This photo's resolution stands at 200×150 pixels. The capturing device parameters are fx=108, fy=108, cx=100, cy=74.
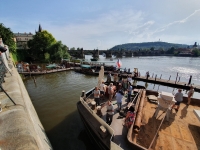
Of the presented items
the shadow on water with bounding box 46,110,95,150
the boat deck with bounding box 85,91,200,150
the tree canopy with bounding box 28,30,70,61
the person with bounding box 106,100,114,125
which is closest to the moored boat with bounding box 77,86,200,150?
the boat deck with bounding box 85,91,200,150

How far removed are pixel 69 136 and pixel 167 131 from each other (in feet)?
23.6

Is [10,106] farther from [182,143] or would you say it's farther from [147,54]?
[147,54]

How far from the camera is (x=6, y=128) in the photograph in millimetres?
4660

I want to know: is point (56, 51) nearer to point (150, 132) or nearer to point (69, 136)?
point (69, 136)

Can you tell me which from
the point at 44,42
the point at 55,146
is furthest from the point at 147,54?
the point at 55,146

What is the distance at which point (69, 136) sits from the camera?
891 cm

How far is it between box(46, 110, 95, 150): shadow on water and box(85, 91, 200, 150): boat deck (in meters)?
2.82

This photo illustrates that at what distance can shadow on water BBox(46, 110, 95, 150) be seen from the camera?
26.5ft

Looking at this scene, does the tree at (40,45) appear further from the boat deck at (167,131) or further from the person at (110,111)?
the boat deck at (167,131)

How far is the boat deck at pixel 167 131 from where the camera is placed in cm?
517

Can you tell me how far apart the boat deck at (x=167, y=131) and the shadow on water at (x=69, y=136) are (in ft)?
9.26

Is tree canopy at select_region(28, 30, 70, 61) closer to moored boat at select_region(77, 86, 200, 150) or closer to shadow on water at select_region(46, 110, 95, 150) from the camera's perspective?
shadow on water at select_region(46, 110, 95, 150)

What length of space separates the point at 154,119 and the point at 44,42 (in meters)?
55.9

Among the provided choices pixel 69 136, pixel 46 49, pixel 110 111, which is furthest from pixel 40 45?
pixel 110 111
